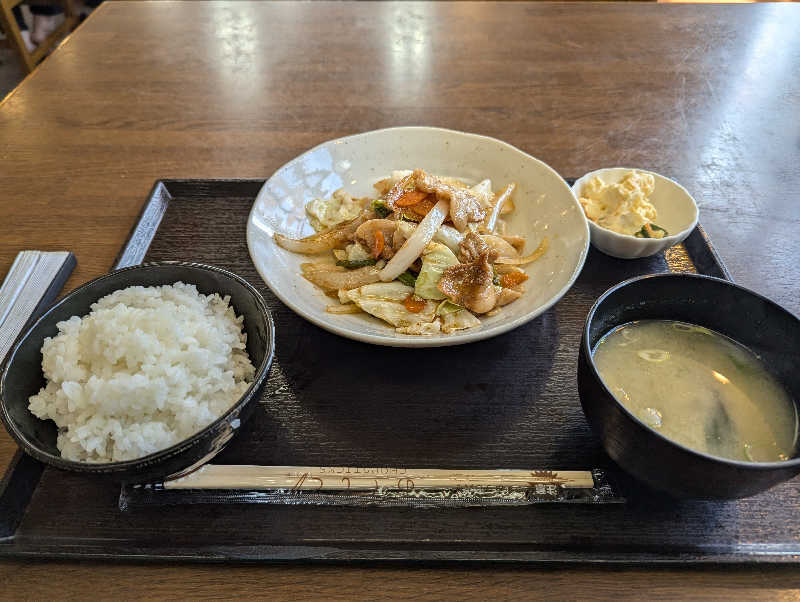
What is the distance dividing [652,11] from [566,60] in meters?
0.95

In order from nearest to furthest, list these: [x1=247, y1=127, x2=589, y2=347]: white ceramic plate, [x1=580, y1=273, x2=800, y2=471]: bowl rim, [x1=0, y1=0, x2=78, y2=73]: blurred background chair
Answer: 1. [x1=580, y1=273, x2=800, y2=471]: bowl rim
2. [x1=247, y1=127, x2=589, y2=347]: white ceramic plate
3. [x1=0, y1=0, x2=78, y2=73]: blurred background chair

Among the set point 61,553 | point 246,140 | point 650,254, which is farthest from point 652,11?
point 61,553

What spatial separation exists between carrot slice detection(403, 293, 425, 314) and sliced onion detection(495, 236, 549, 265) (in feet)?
0.99

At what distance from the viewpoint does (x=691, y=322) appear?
1.32 metres

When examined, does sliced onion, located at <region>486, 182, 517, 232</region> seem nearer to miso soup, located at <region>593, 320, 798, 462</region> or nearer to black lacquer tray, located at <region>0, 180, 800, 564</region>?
black lacquer tray, located at <region>0, 180, 800, 564</region>

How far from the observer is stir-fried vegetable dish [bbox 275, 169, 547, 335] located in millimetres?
1572

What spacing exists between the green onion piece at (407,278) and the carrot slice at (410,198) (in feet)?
0.86

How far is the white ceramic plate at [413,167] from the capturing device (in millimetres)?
1484

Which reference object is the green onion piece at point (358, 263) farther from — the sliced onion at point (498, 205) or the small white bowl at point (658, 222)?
the small white bowl at point (658, 222)

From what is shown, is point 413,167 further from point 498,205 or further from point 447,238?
point 447,238

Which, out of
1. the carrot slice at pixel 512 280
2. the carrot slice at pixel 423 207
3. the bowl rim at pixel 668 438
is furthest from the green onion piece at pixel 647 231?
the carrot slice at pixel 423 207

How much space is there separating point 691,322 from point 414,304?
75cm

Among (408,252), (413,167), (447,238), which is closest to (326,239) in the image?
(408,252)

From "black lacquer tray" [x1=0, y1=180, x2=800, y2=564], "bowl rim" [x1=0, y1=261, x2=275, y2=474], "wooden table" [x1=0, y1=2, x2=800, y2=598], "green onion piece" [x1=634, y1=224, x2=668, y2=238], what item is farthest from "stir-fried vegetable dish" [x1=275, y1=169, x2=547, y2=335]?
"wooden table" [x1=0, y1=2, x2=800, y2=598]
